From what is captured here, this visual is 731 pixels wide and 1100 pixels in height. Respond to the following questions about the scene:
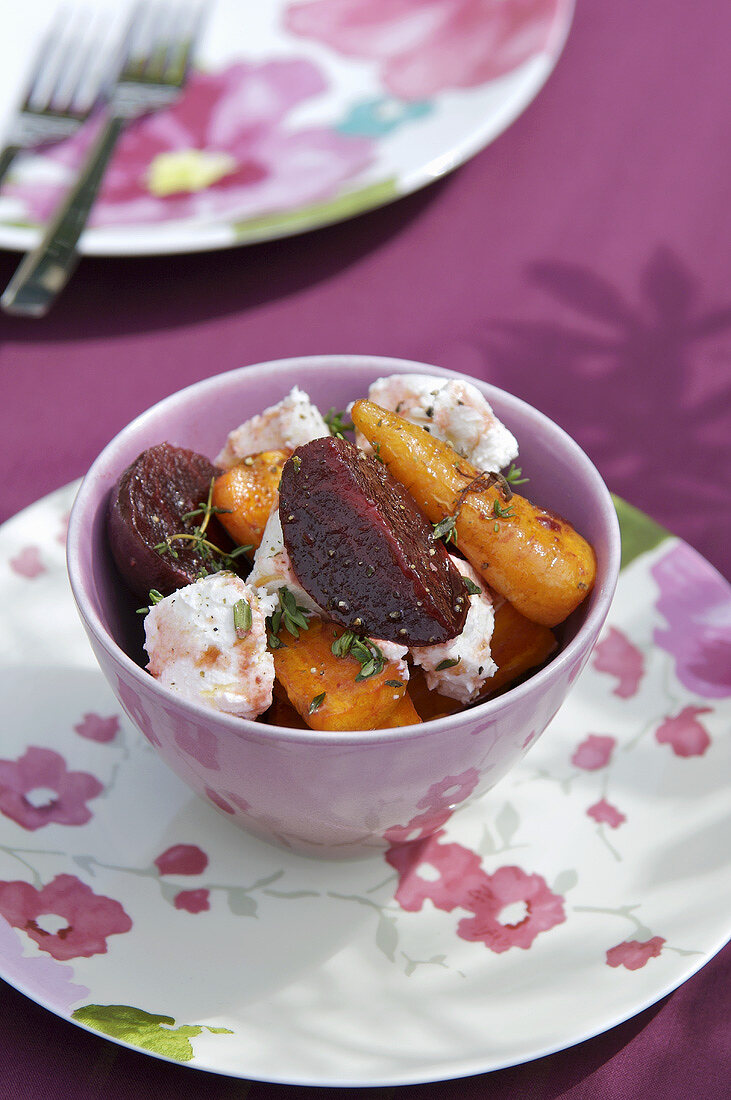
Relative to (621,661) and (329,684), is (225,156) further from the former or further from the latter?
(329,684)

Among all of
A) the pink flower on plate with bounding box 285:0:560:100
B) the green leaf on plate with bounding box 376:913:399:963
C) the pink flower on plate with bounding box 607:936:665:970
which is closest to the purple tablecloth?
the pink flower on plate with bounding box 285:0:560:100

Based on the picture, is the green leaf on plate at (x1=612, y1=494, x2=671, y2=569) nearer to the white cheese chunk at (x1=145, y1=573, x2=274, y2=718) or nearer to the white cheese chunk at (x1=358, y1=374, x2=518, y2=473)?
the white cheese chunk at (x1=358, y1=374, x2=518, y2=473)

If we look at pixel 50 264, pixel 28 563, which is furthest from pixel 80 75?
pixel 28 563

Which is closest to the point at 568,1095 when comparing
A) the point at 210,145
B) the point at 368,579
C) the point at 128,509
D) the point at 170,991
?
the point at 170,991

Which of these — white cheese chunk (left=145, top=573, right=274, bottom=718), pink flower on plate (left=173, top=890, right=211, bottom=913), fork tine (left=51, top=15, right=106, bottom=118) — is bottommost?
pink flower on plate (left=173, top=890, right=211, bottom=913)

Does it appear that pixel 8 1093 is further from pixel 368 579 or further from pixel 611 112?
pixel 611 112
